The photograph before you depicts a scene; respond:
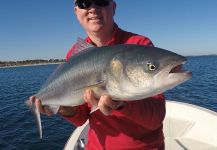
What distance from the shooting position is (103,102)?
10.5 feet

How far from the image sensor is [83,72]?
343 centimetres

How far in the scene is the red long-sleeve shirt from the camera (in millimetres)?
3410

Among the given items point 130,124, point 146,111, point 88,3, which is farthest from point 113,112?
point 88,3

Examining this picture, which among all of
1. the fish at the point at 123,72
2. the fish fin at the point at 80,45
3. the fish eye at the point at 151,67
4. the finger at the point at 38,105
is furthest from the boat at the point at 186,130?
the fish eye at the point at 151,67

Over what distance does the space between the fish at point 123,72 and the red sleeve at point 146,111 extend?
26 cm

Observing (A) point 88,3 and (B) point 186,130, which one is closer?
(A) point 88,3

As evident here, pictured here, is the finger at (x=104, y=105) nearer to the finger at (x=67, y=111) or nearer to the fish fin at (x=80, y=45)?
the fish fin at (x=80, y=45)

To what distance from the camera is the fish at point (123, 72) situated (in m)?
2.91

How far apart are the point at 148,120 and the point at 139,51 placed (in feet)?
2.65

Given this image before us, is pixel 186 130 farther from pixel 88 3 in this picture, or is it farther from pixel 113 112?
pixel 88 3

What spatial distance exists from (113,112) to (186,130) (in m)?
5.18

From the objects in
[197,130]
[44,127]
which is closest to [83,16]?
[197,130]

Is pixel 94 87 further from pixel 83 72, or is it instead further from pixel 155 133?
pixel 155 133

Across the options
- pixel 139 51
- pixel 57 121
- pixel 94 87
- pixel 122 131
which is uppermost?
pixel 139 51
